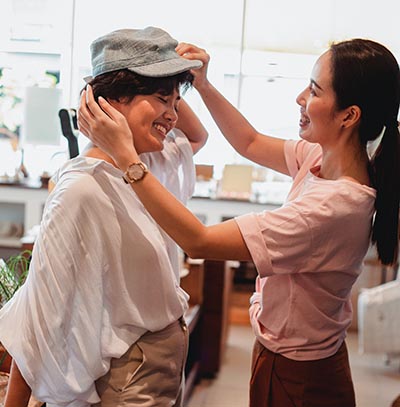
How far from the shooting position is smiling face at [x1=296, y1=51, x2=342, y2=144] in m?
1.47

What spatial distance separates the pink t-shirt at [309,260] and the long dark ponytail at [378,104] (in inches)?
1.6

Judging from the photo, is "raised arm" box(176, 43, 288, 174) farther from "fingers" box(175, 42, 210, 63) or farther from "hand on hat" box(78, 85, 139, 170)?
"hand on hat" box(78, 85, 139, 170)

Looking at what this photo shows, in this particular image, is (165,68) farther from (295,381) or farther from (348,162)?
(295,381)

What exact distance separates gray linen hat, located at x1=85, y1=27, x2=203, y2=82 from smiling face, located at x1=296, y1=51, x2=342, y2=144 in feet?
0.99

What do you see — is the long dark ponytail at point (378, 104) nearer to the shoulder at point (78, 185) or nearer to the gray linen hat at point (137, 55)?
the gray linen hat at point (137, 55)

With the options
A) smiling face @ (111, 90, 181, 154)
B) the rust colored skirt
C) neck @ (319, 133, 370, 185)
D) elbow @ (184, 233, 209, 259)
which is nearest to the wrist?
smiling face @ (111, 90, 181, 154)

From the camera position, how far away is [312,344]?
1543 millimetres

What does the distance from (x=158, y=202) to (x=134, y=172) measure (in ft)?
0.25

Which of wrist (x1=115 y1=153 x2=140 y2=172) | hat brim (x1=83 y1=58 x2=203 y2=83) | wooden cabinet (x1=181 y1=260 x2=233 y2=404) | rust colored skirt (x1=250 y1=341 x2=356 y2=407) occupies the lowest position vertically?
wooden cabinet (x1=181 y1=260 x2=233 y2=404)

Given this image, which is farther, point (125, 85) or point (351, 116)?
point (351, 116)

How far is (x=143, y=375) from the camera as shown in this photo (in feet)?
4.42

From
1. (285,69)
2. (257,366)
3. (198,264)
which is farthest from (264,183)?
(257,366)

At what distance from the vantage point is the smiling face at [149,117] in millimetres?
1364

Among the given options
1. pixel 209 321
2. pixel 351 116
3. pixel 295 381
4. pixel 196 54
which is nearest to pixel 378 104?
pixel 351 116
